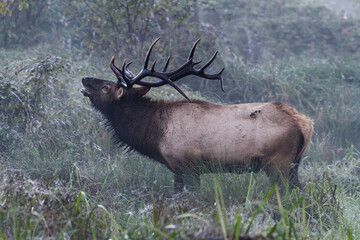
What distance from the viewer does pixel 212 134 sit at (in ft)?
17.4

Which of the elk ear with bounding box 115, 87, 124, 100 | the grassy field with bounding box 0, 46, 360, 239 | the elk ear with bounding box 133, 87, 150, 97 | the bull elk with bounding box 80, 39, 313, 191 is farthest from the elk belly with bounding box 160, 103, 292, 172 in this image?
the elk ear with bounding box 115, 87, 124, 100

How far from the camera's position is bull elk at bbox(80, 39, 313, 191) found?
203 inches

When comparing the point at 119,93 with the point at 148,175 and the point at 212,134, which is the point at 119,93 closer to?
the point at 148,175

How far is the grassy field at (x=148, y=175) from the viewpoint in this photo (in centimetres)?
333

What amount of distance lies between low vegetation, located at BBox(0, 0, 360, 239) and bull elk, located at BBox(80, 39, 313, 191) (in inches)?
10.5

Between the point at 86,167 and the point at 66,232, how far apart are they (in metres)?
3.01

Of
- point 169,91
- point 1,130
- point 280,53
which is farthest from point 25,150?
point 280,53

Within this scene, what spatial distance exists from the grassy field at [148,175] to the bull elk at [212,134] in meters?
0.23

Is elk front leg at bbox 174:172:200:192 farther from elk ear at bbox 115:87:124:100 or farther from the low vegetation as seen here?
elk ear at bbox 115:87:124:100

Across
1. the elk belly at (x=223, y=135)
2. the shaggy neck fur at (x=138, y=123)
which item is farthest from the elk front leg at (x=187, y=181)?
the shaggy neck fur at (x=138, y=123)

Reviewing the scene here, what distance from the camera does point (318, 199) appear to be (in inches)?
186

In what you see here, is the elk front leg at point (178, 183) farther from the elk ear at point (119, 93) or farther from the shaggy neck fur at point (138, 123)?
the elk ear at point (119, 93)

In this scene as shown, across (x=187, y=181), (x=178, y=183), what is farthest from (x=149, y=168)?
(x=187, y=181)

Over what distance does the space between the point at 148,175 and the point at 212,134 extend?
3.78 feet
